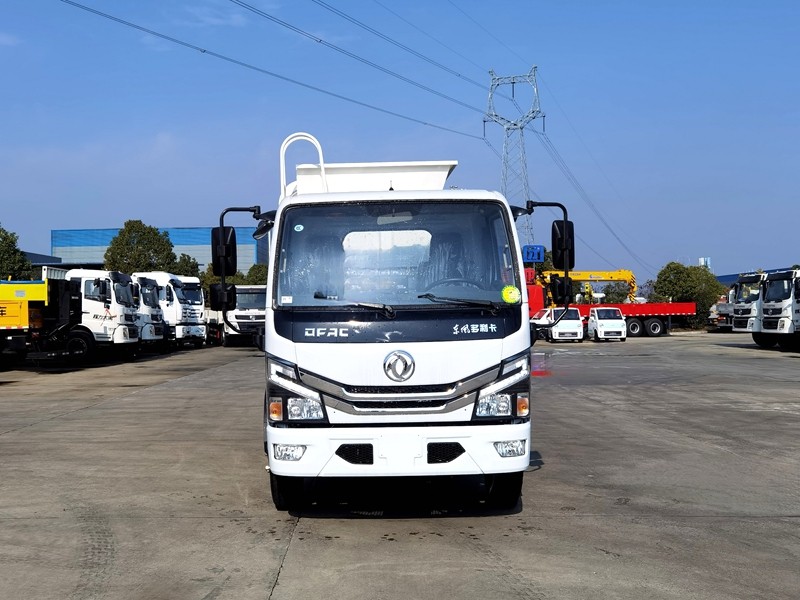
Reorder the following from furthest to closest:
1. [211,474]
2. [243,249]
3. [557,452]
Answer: [243,249], [557,452], [211,474]

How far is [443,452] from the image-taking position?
19.1ft

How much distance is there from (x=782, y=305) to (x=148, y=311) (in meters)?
22.9

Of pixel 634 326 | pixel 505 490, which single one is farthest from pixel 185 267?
pixel 505 490

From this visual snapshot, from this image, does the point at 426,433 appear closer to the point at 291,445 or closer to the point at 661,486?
the point at 291,445

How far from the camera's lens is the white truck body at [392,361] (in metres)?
5.78

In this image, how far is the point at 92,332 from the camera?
25.4m

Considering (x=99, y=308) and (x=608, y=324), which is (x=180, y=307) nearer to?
(x=99, y=308)

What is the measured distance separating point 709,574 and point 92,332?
2316 cm

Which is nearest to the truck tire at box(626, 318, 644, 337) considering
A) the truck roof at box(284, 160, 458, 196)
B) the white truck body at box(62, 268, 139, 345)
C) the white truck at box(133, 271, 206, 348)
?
the white truck at box(133, 271, 206, 348)

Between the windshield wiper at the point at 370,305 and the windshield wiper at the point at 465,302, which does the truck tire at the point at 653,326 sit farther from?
the windshield wiper at the point at 370,305

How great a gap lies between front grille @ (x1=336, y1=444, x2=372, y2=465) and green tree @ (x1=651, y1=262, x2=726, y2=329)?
58.1m

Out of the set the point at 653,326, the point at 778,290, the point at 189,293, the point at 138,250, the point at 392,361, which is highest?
the point at 138,250

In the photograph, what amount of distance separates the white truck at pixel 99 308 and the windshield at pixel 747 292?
24.2m

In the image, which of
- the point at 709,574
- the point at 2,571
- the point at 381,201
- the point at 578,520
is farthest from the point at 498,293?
the point at 2,571
